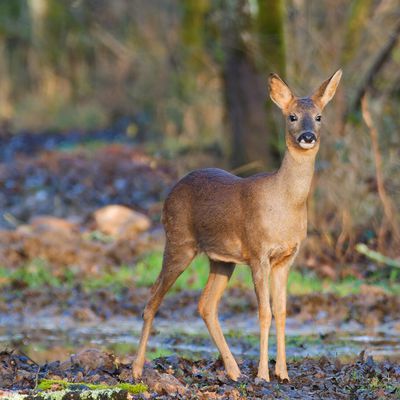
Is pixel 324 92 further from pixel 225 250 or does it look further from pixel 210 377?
pixel 210 377

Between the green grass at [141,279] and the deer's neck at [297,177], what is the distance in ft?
15.9

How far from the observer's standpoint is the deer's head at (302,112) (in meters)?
8.01

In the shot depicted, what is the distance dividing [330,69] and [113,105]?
1888cm

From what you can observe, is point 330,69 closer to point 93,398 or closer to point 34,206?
point 34,206

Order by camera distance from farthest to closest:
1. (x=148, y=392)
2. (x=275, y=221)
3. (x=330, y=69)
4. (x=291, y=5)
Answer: (x=291, y=5), (x=330, y=69), (x=275, y=221), (x=148, y=392)

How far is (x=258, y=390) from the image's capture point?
303 inches

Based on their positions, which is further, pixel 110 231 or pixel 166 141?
pixel 166 141

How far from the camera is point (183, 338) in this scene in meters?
11.0

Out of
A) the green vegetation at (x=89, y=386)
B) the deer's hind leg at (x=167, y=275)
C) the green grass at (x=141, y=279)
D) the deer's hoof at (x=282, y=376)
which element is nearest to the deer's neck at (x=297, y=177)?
the deer's hind leg at (x=167, y=275)

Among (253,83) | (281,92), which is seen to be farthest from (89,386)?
(253,83)

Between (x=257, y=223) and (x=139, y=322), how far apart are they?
13.9 ft

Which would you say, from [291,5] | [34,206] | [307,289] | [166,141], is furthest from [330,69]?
[166,141]

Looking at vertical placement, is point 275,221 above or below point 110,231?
below

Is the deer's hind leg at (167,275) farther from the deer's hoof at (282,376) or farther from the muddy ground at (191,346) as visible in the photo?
the deer's hoof at (282,376)
